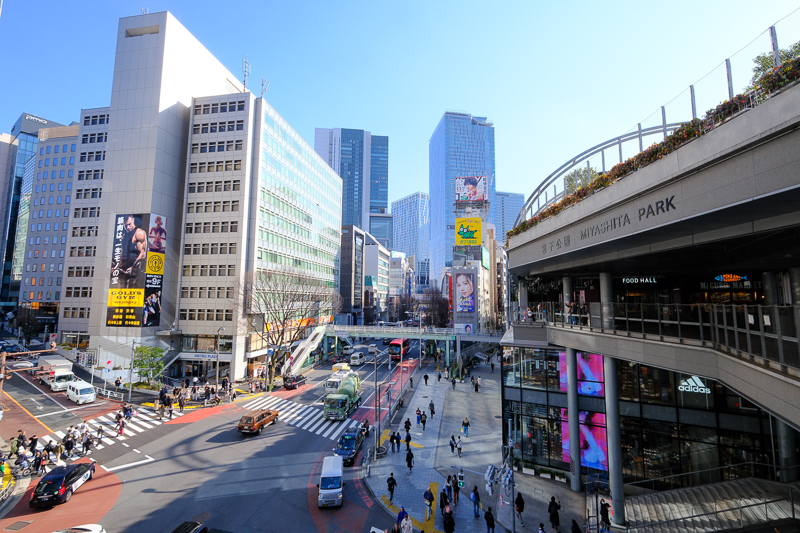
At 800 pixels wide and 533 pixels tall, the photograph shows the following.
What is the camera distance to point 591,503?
56.6ft

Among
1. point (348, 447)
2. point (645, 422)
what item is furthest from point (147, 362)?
point (645, 422)

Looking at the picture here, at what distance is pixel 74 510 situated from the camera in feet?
53.1

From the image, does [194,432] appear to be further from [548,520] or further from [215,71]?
[215,71]

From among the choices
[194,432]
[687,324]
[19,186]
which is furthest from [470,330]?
[19,186]

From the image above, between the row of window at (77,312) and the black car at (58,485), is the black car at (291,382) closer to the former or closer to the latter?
the black car at (58,485)

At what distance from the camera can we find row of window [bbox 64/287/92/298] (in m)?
48.8

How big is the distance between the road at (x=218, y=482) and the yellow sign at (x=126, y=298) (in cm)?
1537

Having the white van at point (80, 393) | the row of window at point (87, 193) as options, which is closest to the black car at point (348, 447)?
the white van at point (80, 393)

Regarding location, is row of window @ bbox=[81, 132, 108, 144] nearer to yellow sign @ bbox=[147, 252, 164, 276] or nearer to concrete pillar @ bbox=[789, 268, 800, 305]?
yellow sign @ bbox=[147, 252, 164, 276]

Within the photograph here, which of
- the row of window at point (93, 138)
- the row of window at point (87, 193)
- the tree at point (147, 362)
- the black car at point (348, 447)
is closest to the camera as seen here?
the black car at point (348, 447)

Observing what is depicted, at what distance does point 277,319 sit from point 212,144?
968 inches

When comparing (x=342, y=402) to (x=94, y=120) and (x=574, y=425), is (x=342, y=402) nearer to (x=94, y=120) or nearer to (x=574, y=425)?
(x=574, y=425)

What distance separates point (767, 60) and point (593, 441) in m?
18.6

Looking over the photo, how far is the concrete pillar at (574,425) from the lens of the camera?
64.7 ft
